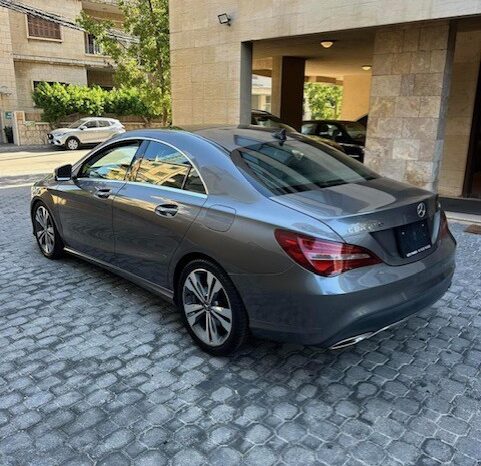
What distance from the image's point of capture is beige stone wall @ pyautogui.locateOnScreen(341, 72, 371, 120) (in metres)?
18.3

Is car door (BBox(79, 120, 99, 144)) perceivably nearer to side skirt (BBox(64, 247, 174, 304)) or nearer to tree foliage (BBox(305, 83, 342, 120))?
side skirt (BBox(64, 247, 174, 304))

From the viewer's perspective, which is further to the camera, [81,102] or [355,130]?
[81,102]

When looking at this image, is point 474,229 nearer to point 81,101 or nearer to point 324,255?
point 324,255

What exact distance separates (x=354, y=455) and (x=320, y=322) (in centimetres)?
68

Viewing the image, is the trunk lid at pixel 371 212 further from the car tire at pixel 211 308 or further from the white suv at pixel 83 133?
the white suv at pixel 83 133

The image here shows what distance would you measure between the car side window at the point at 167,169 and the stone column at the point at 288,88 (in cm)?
1073

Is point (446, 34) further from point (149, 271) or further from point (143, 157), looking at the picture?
point (149, 271)

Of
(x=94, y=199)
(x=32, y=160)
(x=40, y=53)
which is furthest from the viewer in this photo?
(x=40, y=53)

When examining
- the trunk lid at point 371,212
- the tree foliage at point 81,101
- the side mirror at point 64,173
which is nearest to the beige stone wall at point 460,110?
the trunk lid at point 371,212

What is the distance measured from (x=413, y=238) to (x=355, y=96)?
1708 cm

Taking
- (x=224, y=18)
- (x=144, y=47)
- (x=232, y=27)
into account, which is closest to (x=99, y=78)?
(x=144, y=47)

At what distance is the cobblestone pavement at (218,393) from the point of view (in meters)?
2.40

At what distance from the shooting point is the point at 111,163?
4.30 m

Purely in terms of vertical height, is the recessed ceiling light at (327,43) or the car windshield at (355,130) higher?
the recessed ceiling light at (327,43)
